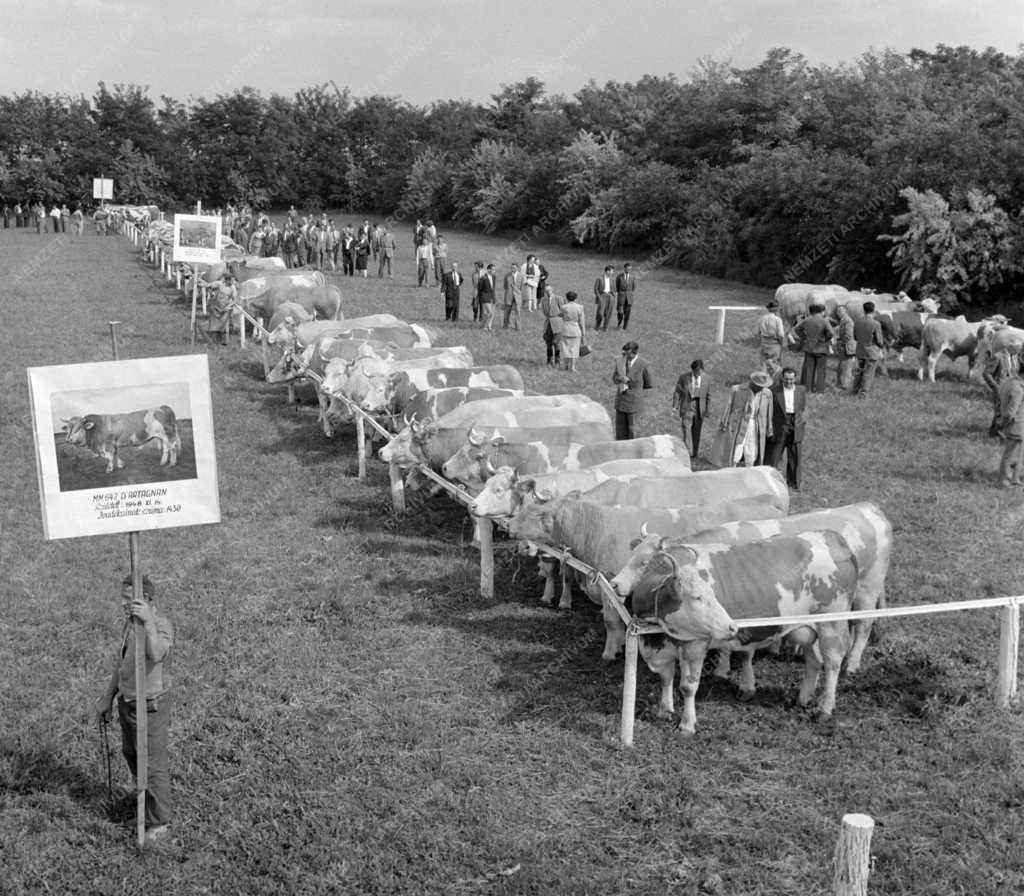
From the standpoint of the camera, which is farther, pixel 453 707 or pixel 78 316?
pixel 78 316

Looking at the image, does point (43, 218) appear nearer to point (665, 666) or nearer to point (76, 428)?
point (76, 428)

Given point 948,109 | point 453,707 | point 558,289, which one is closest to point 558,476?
point 453,707

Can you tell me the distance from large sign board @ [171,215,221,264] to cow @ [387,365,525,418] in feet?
27.8

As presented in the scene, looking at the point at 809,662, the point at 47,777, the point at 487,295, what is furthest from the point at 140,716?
the point at 487,295

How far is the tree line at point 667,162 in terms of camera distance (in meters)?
30.4

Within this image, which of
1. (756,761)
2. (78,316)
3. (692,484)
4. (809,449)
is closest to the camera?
(756,761)

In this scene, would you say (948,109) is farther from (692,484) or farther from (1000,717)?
(1000,717)

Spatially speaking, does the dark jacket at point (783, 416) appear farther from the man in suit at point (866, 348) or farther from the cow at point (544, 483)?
the man in suit at point (866, 348)

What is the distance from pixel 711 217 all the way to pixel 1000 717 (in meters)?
35.6

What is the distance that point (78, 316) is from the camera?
95.1ft

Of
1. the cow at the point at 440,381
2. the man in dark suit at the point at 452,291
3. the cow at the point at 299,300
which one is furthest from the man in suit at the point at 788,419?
the cow at the point at 299,300

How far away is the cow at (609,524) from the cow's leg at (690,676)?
1144mm

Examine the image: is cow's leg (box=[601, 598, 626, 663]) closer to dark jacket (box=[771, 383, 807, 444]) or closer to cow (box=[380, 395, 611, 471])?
cow (box=[380, 395, 611, 471])

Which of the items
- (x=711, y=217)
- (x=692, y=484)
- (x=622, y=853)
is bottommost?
(x=622, y=853)
